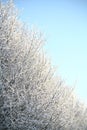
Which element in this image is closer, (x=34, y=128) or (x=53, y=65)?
(x=34, y=128)

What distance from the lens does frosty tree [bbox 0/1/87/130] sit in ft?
33.7

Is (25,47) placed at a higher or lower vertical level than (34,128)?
higher

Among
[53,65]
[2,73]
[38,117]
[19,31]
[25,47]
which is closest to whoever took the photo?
[2,73]

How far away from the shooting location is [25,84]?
11.3m

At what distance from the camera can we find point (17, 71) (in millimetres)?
10797

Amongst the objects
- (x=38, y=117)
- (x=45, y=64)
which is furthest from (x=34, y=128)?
(x=45, y=64)

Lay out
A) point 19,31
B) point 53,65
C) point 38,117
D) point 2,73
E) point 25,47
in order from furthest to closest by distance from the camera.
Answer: point 53,65 → point 19,31 → point 25,47 → point 38,117 → point 2,73

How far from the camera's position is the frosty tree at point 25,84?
33.7 feet

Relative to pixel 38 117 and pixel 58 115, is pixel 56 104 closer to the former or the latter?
pixel 58 115

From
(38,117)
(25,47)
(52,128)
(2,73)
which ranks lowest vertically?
(52,128)

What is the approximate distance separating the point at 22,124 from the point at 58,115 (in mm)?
2851

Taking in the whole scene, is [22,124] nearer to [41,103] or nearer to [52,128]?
[41,103]

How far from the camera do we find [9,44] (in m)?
11.4

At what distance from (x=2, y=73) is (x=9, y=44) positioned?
1610 millimetres
